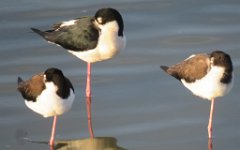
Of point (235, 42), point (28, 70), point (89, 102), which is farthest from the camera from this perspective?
point (235, 42)

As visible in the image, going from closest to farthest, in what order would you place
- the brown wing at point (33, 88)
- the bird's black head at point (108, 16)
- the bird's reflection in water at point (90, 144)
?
the brown wing at point (33, 88) < the bird's reflection in water at point (90, 144) < the bird's black head at point (108, 16)

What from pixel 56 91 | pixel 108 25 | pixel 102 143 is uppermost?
pixel 108 25

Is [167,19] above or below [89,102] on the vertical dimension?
above

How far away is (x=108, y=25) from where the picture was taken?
10844 mm

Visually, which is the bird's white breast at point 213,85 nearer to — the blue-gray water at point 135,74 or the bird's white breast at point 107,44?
the blue-gray water at point 135,74

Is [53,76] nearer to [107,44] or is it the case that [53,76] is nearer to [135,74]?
[107,44]

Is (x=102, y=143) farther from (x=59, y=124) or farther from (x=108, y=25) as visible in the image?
(x=108, y=25)

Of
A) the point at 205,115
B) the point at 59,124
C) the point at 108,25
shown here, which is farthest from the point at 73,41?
the point at 205,115

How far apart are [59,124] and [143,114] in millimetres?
1157

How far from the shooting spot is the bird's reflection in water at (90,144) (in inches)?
375

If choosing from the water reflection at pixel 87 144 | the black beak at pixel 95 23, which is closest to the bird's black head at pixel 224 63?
the water reflection at pixel 87 144

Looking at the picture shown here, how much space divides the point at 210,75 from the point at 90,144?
1.77m

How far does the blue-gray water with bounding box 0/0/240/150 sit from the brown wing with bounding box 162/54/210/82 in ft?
1.80

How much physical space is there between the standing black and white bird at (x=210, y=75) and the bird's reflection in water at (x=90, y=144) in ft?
4.16
